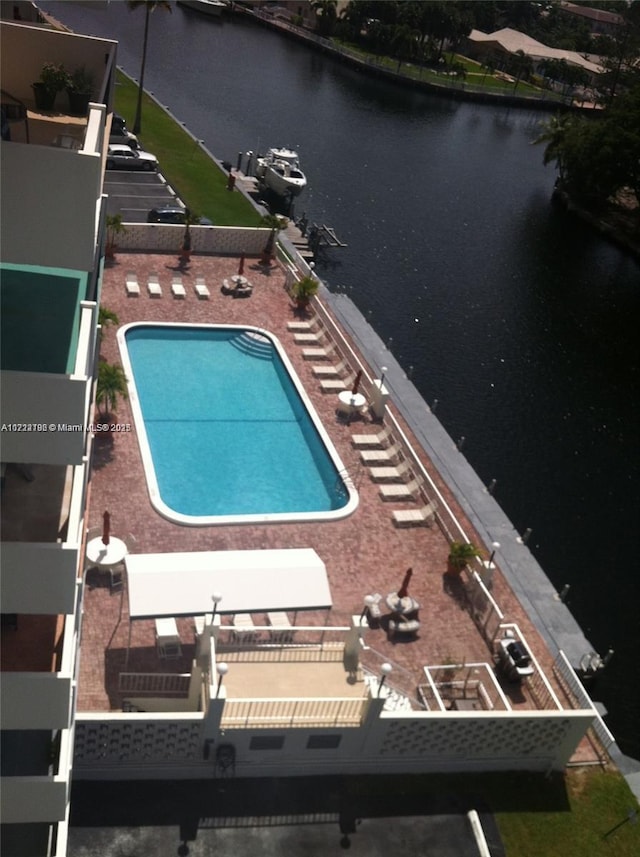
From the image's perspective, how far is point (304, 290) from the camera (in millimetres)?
38250

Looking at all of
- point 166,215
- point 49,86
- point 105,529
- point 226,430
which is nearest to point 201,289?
point 166,215

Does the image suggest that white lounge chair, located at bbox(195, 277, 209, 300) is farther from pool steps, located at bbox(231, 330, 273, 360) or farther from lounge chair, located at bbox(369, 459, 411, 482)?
lounge chair, located at bbox(369, 459, 411, 482)

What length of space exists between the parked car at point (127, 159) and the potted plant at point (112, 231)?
14.0m

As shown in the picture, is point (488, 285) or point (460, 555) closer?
point (460, 555)

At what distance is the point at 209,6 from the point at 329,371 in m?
119

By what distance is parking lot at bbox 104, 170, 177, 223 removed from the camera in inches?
1801

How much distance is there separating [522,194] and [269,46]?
214ft

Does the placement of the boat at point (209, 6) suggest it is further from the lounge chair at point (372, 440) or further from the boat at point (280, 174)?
the lounge chair at point (372, 440)

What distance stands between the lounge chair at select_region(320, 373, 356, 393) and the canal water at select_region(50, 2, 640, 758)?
20.8 ft

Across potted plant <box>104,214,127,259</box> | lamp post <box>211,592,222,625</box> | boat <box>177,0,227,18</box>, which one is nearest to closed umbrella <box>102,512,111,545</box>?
Answer: lamp post <box>211,592,222,625</box>

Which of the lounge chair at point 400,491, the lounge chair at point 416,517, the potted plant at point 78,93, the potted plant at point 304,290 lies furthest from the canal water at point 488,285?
the potted plant at point 304,290

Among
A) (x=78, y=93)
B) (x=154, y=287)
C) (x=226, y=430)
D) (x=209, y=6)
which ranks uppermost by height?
(x=209, y=6)

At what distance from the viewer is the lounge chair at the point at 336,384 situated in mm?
33281

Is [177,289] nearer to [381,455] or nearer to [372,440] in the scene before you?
[372,440]
